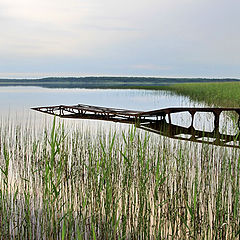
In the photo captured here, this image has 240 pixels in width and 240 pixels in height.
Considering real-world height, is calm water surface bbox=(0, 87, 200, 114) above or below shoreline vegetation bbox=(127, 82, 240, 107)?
below

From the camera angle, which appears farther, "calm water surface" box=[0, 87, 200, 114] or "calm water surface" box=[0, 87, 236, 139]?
"calm water surface" box=[0, 87, 200, 114]

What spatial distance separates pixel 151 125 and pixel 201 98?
23.0 ft

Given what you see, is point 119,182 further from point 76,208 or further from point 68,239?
point 68,239

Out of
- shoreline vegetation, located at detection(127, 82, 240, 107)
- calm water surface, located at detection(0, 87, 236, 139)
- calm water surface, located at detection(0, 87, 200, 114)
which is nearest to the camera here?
calm water surface, located at detection(0, 87, 236, 139)

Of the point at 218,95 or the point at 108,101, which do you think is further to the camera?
the point at 108,101

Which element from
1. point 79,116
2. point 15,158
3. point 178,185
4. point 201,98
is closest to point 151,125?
point 79,116

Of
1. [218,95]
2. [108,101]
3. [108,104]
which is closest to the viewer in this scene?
[218,95]

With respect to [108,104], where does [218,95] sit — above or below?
above

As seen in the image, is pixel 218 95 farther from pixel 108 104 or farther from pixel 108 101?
pixel 108 101

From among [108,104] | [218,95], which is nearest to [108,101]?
[108,104]

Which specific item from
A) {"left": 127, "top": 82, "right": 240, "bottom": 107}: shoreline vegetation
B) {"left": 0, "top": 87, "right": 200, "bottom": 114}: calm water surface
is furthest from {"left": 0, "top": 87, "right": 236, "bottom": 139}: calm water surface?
{"left": 127, "top": 82, "right": 240, "bottom": 107}: shoreline vegetation

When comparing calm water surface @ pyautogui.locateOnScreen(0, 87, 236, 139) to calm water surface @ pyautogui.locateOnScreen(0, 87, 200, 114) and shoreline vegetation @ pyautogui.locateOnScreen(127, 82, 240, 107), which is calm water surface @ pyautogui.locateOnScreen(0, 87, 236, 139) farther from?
shoreline vegetation @ pyautogui.locateOnScreen(127, 82, 240, 107)

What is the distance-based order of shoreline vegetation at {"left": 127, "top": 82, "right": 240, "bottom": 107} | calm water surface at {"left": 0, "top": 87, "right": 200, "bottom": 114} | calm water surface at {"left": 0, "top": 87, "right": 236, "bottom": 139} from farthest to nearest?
calm water surface at {"left": 0, "top": 87, "right": 200, "bottom": 114} → shoreline vegetation at {"left": 127, "top": 82, "right": 240, "bottom": 107} → calm water surface at {"left": 0, "top": 87, "right": 236, "bottom": 139}

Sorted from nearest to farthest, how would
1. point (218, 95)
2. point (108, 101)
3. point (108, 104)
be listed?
point (218, 95) → point (108, 104) → point (108, 101)
